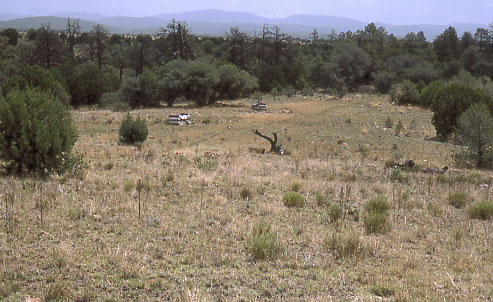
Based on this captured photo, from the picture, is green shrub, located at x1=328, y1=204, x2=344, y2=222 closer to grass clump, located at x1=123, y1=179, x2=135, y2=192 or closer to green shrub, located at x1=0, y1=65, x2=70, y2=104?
grass clump, located at x1=123, y1=179, x2=135, y2=192

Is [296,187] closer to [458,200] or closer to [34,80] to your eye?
[458,200]

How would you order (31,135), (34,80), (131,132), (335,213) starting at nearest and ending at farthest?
(335,213) → (31,135) → (131,132) → (34,80)

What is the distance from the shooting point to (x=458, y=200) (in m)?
8.75

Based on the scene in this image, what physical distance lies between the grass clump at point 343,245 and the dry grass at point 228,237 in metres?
0.02

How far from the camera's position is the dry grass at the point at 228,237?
4320 mm

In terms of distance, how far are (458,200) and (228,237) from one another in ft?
18.1

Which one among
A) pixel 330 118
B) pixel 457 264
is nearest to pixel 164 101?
pixel 330 118

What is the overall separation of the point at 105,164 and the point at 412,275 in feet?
31.5

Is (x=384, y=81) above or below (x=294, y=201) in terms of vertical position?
above

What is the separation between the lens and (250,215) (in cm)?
730

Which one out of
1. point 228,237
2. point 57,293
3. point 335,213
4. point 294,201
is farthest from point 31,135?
point 335,213

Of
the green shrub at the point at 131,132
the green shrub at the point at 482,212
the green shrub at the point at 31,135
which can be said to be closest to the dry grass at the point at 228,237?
the green shrub at the point at 482,212

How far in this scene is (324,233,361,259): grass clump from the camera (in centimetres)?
535

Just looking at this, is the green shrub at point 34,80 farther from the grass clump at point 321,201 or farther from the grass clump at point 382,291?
the grass clump at point 382,291
